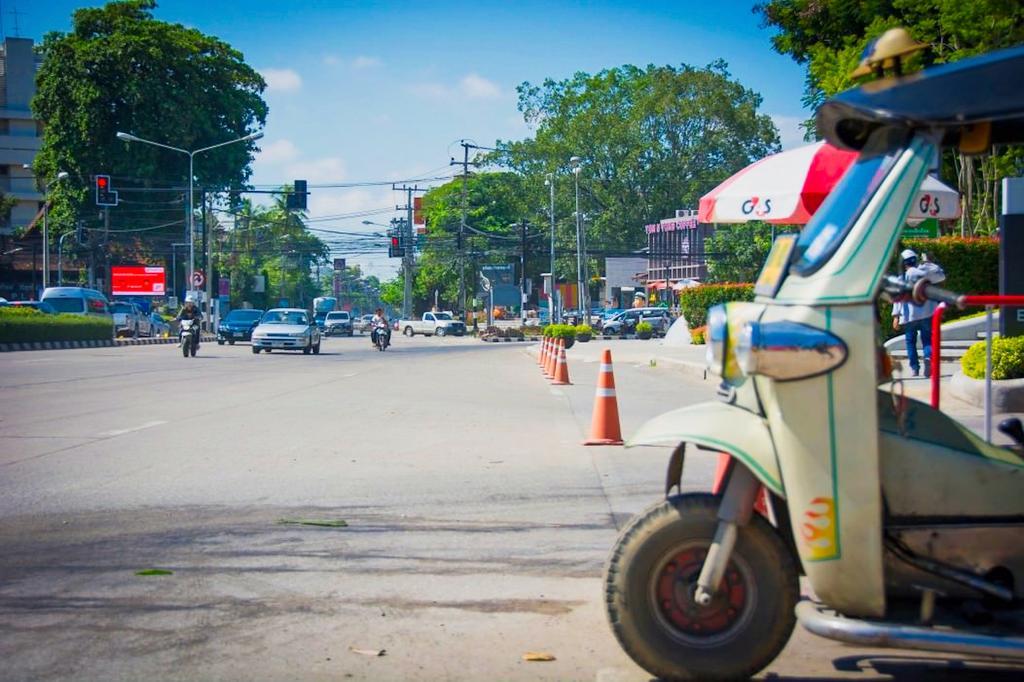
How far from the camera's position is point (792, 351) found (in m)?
3.71

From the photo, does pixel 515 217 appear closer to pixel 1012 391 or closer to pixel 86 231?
pixel 86 231

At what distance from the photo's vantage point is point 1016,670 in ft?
14.4

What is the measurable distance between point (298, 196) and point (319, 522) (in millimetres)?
44516

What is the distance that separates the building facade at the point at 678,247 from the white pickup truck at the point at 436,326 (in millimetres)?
13842

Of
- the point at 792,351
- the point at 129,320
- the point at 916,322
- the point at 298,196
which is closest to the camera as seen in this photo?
the point at 792,351

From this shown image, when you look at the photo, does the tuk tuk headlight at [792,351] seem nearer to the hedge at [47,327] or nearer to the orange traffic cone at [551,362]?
the orange traffic cone at [551,362]

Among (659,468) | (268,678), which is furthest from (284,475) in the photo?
(268,678)

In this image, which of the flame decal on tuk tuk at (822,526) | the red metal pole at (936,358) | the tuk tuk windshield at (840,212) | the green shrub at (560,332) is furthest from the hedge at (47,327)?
the flame decal on tuk tuk at (822,526)

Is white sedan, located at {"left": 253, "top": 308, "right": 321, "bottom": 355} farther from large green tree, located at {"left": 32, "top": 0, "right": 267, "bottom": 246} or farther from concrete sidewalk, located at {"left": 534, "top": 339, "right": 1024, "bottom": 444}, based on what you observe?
large green tree, located at {"left": 32, "top": 0, "right": 267, "bottom": 246}

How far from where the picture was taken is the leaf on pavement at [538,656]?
4586 mm

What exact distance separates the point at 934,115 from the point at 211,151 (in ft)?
235

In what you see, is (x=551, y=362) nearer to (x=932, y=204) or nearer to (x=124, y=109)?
(x=932, y=204)

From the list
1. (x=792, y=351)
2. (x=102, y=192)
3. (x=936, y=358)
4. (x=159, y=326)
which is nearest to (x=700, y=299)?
(x=102, y=192)

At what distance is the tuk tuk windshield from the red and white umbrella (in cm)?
620
